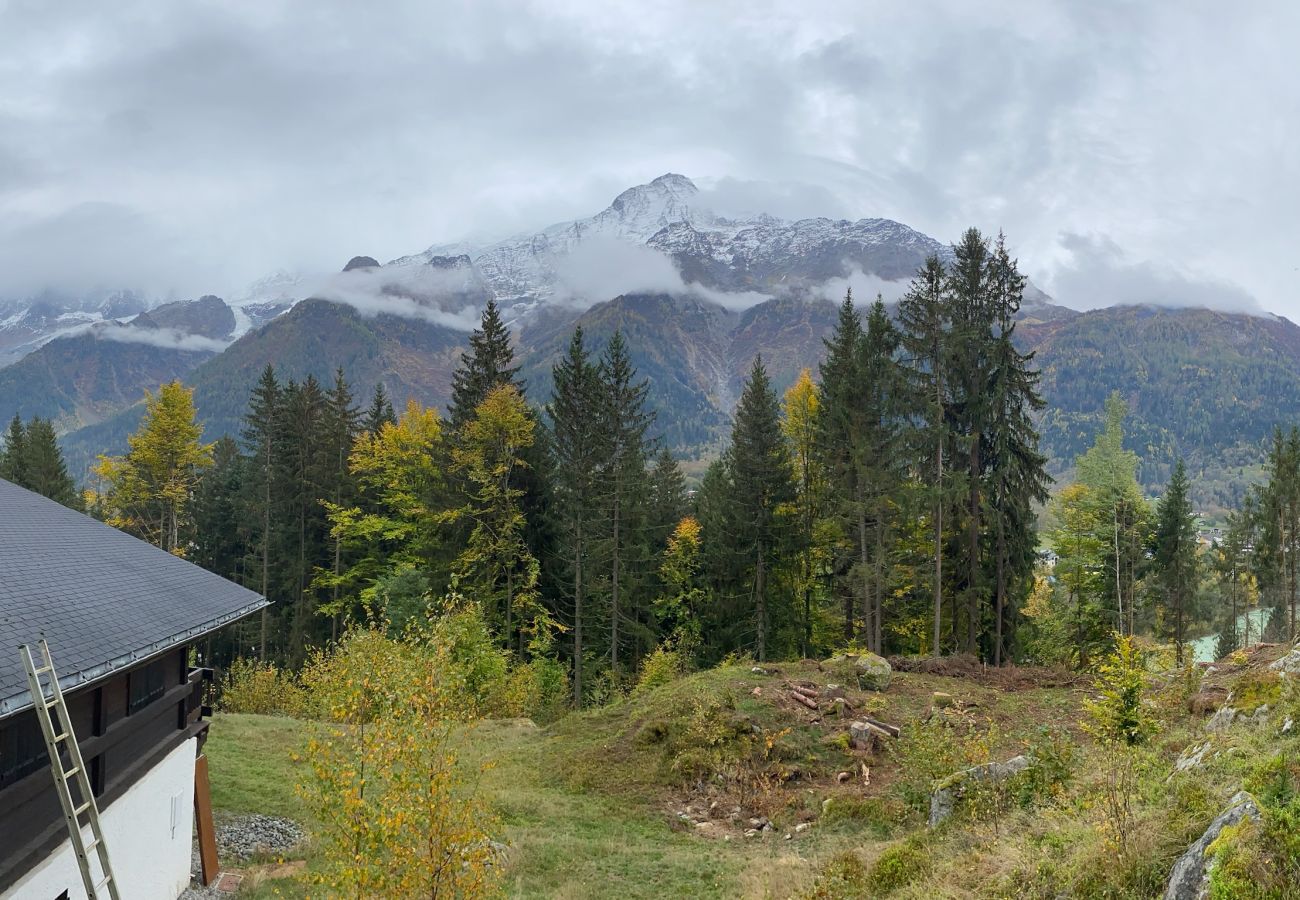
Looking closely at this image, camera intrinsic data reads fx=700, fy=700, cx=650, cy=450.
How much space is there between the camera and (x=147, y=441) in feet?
120

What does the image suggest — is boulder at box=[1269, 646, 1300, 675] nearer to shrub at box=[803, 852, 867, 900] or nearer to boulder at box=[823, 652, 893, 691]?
shrub at box=[803, 852, 867, 900]

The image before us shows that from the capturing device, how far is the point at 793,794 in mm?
16766

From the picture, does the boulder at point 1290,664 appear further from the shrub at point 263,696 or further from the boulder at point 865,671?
the shrub at point 263,696

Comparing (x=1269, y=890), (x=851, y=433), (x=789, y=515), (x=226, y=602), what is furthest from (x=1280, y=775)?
(x=789, y=515)

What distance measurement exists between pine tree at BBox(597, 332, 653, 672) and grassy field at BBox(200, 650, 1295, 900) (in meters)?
7.96

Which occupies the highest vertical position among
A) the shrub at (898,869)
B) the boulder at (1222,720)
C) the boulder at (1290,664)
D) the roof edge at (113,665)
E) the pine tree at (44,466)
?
the pine tree at (44,466)

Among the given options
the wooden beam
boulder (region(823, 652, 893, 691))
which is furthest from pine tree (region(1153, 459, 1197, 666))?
the wooden beam

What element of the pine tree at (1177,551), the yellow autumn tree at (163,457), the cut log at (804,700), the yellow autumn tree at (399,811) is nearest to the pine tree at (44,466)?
the yellow autumn tree at (163,457)

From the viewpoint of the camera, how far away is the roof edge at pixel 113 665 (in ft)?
21.7

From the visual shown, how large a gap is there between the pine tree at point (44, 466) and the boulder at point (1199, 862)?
60003 millimetres

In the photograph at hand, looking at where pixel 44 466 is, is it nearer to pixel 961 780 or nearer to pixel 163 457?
pixel 163 457

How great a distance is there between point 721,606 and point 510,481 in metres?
12.3

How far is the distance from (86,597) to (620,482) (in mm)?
23009

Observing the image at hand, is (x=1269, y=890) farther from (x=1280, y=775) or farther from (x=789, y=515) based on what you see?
(x=789, y=515)
